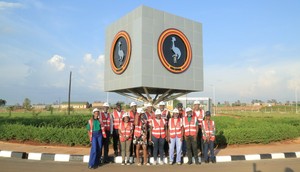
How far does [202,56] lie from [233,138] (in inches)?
501

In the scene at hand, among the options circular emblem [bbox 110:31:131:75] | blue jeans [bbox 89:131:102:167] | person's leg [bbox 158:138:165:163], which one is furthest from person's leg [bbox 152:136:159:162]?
circular emblem [bbox 110:31:131:75]

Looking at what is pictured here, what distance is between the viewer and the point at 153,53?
65.5 ft

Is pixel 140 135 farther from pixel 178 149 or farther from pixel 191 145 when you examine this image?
pixel 191 145

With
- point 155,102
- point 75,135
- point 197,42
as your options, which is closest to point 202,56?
point 197,42

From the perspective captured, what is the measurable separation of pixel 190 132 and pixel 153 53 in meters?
12.7

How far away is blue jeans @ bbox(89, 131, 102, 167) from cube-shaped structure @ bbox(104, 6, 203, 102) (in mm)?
11844

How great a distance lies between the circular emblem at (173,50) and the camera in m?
20.4

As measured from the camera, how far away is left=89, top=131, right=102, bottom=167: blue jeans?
23.5 feet

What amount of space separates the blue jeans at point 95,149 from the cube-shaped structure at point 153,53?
38.9ft

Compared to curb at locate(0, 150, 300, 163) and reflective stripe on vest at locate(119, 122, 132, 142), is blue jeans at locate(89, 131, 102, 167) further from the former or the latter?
curb at locate(0, 150, 300, 163)

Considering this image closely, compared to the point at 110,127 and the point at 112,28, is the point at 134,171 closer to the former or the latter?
the point at 110,127

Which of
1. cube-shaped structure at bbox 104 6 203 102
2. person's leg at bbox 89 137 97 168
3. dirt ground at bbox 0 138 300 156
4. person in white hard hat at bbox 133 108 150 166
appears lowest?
dirt ground at bbox 0 138 300 156

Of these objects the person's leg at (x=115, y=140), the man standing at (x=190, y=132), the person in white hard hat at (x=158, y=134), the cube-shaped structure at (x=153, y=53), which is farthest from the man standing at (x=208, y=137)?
the cube-shaped structure at (x=153, y=53)

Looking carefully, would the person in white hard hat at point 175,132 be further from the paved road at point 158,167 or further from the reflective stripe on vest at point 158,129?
the paved road at point 158,167
